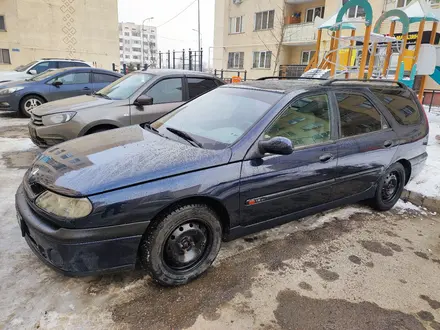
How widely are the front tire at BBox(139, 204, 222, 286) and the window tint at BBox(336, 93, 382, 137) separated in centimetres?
181

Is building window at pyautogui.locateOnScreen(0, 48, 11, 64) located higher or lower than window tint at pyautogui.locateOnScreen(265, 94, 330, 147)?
higher

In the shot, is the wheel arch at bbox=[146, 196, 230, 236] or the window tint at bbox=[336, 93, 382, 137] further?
the window tint at bbox=[336, 93, 382, 137]

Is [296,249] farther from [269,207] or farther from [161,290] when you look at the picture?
[161,290]

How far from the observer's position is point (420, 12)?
920 cm

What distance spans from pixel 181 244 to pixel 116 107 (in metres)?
3.40

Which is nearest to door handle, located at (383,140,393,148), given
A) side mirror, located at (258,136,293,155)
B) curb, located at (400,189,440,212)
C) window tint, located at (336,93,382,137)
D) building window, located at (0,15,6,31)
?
window tint, located at (336,93,382,137)

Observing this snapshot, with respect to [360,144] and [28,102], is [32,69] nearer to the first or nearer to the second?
[28,102]

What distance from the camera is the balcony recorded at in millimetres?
22688

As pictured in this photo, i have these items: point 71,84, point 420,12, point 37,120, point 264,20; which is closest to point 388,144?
point 37,120

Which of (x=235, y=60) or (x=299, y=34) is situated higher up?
(x=299, y=34)

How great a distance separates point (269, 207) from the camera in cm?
297

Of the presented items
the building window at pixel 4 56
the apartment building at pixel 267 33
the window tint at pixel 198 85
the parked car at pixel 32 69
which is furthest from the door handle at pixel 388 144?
the building window at pixel 4 56

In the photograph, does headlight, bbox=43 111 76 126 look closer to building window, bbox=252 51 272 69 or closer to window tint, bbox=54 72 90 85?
window tint, bbox=54 72 90 85

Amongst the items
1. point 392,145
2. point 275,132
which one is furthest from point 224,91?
point 392,145
